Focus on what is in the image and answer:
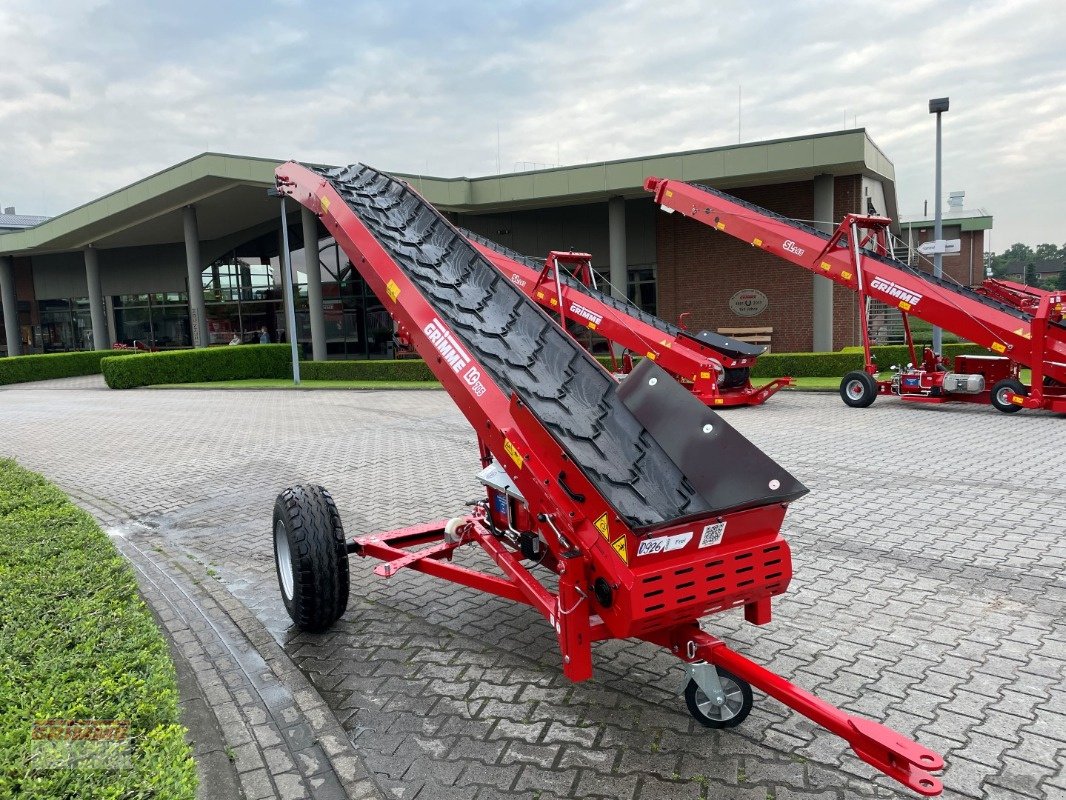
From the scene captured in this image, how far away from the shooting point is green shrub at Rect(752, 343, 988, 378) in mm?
18703

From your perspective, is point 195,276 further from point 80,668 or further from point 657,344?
point 80,668

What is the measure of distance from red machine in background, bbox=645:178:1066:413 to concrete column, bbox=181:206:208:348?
19754mm

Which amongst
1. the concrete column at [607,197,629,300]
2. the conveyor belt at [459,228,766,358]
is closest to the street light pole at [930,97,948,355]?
the conveyor belt at [459,228,766,358]

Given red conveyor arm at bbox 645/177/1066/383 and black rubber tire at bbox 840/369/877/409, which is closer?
red conveyor arm at bbox 645/177/1066/383

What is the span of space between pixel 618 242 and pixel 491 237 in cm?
563

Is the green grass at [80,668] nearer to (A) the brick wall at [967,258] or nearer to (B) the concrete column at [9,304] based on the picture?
(B) the concrete column at [9,304]

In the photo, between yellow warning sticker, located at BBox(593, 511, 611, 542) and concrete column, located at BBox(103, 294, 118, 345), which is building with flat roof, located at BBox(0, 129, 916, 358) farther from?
yellow warning sticker, located at BBox(593, 511, 611, 542)

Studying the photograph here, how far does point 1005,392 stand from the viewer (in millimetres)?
12023

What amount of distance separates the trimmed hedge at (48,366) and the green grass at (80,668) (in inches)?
1147

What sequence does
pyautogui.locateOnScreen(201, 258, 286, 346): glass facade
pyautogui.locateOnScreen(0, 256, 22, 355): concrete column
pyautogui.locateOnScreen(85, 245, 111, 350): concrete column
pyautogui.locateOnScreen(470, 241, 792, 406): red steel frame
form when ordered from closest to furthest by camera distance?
pyautogui.locateOnScreen(470, 241, 792, 406): red steel frame
pyautogui.locateOnScreen(85, 245, 111, 350): concrete column
pyautogui.locateOnScreen(201, 258, 286, 346): glass facade
pyautogui.locateOnScreen(0, 256, 22, 355): concrete column

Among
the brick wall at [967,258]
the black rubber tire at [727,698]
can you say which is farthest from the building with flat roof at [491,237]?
the brick wall at [967,258]

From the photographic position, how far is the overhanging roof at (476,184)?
20.2 m

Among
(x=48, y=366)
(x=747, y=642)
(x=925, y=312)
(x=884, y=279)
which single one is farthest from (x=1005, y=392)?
(x=48, y=366)

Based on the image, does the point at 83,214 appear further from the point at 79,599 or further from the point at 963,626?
the point at 963,626
